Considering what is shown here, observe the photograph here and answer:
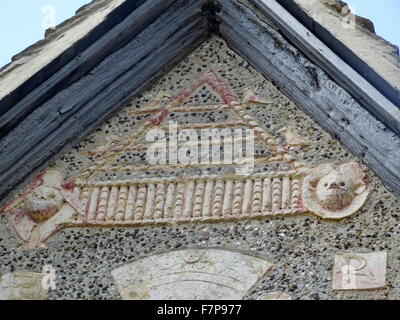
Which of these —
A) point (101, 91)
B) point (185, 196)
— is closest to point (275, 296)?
point (185, 196)

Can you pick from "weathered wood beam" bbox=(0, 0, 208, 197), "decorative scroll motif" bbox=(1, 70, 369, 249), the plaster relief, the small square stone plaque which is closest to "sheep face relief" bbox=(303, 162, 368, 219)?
"decorative scroll motif" bbox=(1, 70, 369, 249)

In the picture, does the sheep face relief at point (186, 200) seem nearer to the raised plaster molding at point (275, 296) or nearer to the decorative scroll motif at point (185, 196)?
the decorative scroll motif at point (185, 196)

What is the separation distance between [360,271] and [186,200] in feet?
2.52

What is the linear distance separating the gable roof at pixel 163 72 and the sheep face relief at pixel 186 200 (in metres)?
0.14

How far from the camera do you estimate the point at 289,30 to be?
627 cm

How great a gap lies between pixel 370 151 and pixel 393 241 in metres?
0.42

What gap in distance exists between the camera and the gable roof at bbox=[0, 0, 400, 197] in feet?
19.8

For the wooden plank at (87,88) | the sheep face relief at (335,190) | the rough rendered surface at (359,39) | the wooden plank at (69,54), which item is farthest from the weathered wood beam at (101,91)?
Answer: the sheep face relief at (335,190)

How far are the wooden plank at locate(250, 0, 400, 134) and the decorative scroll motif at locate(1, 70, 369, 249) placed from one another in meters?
0.26

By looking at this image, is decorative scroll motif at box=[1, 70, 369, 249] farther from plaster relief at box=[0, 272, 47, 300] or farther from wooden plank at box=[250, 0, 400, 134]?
wooden plank at box=[250, 0, 400, 134]

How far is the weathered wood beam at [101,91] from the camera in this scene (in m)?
6.30

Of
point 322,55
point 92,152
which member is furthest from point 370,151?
point 92,152

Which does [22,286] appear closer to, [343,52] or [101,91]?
[101,91]

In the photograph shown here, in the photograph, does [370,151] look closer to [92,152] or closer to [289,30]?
[289,30]
